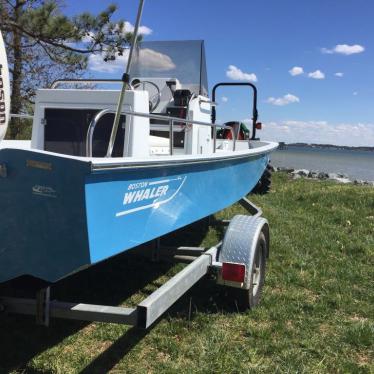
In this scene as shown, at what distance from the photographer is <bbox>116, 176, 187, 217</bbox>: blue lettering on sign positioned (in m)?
2.94

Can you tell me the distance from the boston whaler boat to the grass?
48 cm

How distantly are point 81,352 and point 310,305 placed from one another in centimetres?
195

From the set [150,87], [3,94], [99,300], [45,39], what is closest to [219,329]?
[99,300]

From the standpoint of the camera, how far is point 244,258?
3.82 meters

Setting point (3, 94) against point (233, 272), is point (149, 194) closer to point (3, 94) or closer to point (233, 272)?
point (233, 272)

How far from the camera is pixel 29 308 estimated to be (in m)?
2.89

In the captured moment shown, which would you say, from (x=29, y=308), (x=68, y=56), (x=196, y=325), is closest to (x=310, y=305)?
(x=196, y=325)

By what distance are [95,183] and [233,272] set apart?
149cm

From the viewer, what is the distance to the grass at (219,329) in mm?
3203

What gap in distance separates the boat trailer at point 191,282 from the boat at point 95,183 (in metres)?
0.23

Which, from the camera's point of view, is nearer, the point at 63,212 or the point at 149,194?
the point at 63,212

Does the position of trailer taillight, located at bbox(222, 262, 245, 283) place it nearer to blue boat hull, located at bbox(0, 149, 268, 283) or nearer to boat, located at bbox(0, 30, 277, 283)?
boat, located at bbox(0, 30, 277, 283)

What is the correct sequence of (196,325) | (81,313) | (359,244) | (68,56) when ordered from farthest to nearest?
(68,56), (359,244), (196,325), (81,313)

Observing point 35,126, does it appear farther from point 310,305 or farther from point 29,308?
point 310,305
